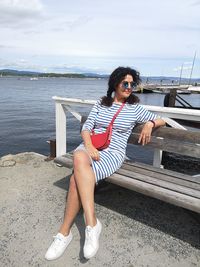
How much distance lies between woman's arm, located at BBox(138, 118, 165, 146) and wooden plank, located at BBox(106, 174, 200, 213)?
57 cm

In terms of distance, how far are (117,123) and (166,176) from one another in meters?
0.85

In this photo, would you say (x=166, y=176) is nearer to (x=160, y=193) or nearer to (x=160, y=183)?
(x=160, y=183)

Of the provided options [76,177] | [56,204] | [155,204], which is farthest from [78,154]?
[155,204]

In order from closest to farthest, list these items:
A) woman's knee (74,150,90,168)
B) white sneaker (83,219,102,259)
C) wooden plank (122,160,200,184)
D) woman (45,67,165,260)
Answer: white sneaker (83,219,102,259), woman (45,67,165,260), woman's knee (74,150,90,168), wooden plank (122,160,200,184)

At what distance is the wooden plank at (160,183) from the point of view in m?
2.96

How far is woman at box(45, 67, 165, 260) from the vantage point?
290 centimetres

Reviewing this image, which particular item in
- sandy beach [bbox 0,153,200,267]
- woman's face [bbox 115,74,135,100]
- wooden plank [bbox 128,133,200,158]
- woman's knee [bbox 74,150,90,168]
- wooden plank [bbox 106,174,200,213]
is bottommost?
sandy beach [bbox 0,153,200,267]

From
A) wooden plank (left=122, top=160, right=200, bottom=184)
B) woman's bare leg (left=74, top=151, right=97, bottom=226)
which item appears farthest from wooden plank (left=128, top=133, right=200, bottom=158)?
woman's bare leg (left=74, top=151, right=97, bottom=226)

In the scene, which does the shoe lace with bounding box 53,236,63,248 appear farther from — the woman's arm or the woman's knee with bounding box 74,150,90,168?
the woman's arm

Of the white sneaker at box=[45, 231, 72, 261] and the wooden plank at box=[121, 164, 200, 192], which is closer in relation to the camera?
the white sneaker at box=[45, 231, 72, 261]

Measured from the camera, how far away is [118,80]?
360 centimetres

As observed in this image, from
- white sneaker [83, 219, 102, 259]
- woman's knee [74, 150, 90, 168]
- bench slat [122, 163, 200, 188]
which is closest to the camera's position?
white sneaker [83, 219, 102, 259]

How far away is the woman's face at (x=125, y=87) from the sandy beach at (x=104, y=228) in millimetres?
1365

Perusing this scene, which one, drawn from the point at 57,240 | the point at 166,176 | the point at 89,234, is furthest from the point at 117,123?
the point at 57,240
